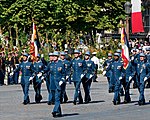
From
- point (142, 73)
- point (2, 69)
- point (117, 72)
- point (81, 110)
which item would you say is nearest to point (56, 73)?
point (81, 110)

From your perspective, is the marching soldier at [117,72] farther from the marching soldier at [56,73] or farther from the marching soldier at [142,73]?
the marching soldier at [56,73]

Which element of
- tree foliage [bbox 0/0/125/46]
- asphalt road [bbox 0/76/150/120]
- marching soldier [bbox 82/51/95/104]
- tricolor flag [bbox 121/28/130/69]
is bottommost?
asphalt road [bbox 0/76/150/120]

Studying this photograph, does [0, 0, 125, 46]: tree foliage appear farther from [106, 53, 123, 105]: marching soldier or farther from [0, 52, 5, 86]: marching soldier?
[106, 53, 123, 105]: marching soldier

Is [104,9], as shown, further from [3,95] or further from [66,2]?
[3,95]

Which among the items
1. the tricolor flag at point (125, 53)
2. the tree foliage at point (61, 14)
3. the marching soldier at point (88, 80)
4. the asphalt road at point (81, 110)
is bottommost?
the asphalt road at point (81, 110)

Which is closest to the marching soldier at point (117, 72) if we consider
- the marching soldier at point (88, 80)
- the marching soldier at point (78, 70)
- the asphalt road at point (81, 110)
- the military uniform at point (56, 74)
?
the asphalt road at point (81, 110)

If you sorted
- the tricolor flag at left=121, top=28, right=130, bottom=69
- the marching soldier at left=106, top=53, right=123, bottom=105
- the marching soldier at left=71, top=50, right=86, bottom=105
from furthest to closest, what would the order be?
the tricolor flag at left=121, top=28, right=130, bottom=69
the marching soldier at left=71, top=50, right=86, bottom=105
the marching soldier at left=106, top=53, right=123, bottom=105

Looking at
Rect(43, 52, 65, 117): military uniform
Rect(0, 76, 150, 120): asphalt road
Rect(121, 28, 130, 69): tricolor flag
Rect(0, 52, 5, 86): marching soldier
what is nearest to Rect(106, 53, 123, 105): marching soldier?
Rect(0, 76, 150, 120): asphalt road

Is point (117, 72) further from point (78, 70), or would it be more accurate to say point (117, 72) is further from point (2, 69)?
point (2, 69)

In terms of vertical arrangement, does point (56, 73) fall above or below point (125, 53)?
below

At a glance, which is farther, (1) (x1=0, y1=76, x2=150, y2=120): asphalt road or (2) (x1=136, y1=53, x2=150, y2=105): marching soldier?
(2) (x1=136, y1=53, x2=150, y2=105): marching soldier

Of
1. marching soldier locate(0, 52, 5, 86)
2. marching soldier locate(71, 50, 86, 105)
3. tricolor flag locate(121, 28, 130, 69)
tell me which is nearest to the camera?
marching soldier locate(71, 50, 86, 105)

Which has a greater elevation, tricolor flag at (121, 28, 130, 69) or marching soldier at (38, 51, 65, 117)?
tricolor flag at (121, 28, 130, 69)

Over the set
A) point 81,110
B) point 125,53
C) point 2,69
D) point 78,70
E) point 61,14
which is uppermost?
point 61,14
